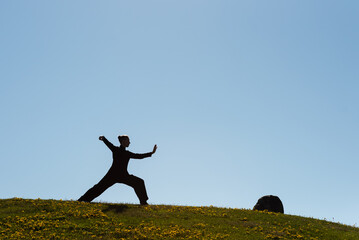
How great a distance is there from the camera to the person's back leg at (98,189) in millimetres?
22047

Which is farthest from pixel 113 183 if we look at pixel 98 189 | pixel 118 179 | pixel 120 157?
pixel 120 157

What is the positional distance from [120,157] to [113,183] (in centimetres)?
160

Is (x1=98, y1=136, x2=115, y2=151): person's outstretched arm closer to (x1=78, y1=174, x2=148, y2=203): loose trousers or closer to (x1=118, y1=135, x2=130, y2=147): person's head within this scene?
(x1=118, y1=135, x2=130, y2=147): person's head

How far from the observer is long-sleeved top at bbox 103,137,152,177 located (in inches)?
882

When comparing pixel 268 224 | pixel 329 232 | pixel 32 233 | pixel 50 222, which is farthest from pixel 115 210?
pixel 329 232

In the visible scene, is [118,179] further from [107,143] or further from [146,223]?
[146,223]

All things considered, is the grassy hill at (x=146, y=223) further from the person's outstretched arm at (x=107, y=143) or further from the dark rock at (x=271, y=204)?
the dark rock at (x=271, y=204)

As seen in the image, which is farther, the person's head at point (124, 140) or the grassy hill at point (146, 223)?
the person's head at point (124, 140)

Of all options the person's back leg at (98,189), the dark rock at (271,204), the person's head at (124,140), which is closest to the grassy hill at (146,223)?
the person's back leg at (98,189)

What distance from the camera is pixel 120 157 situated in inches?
893

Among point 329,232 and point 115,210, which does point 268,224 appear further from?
point 115,210

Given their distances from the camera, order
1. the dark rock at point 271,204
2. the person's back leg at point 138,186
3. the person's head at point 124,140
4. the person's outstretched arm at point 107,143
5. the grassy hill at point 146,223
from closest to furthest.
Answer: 1. the grassy hill at point 146,223
2. the person's back leg at point 138,186
3. the person's outstretched arm at point 107,143
4. the person's head at point 124,140
5. the dark rock at point 271,204

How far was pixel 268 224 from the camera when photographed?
20.0 metres

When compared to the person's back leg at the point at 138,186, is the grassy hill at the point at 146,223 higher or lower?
lower
